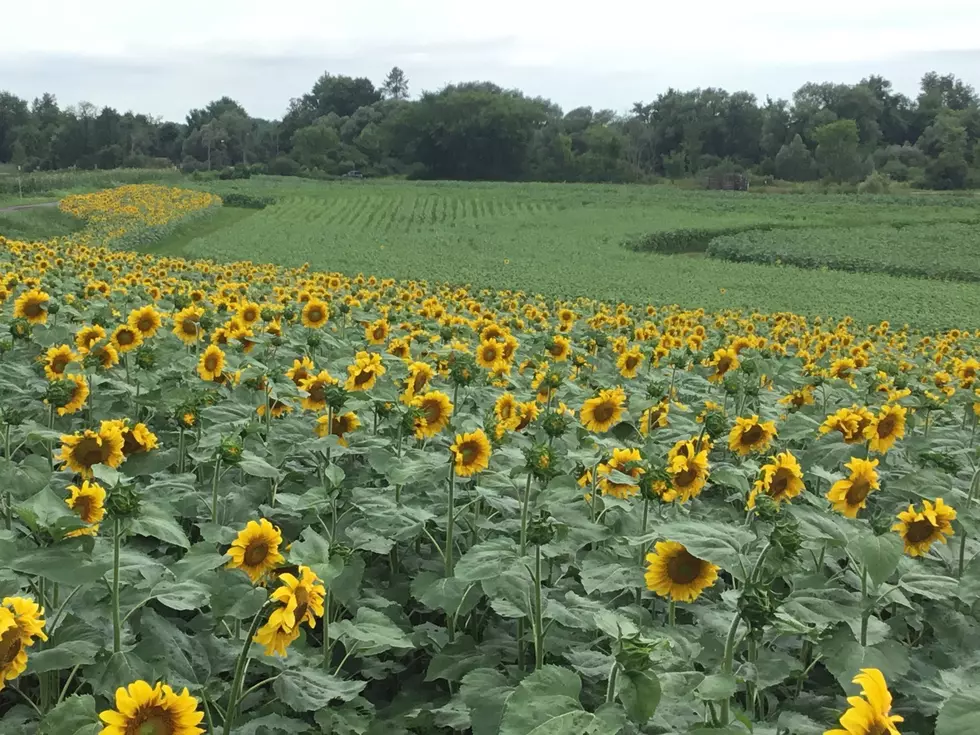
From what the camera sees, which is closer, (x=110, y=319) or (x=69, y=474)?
(x=69, y=474)

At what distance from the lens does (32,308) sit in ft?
14.7

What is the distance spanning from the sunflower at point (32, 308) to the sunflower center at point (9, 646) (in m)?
3.34

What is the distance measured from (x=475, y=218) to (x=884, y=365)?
35901mm

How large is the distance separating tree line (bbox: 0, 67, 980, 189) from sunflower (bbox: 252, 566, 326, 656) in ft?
234

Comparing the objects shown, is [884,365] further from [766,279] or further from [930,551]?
[766,279]

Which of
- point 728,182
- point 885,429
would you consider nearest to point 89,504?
point 885,429

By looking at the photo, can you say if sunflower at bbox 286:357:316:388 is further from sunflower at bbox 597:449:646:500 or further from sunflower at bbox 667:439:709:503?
sunflower at bbox 667:439:709:503

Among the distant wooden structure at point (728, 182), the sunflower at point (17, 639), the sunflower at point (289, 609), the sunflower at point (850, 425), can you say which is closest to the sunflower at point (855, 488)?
the sunflower at point (850, 425)

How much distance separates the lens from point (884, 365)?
5.69 metres

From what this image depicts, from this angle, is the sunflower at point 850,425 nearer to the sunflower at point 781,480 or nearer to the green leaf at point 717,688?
the sunflower at point 781,480

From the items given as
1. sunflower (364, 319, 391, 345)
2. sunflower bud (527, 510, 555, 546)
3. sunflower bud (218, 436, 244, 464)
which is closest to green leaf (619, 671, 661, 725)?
sunflower bud (527, 510, 555, 546)

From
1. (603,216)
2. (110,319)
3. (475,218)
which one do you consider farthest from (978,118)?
(110,319)

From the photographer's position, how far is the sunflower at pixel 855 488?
96.2 inches

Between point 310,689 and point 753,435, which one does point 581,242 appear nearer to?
point 753,435
